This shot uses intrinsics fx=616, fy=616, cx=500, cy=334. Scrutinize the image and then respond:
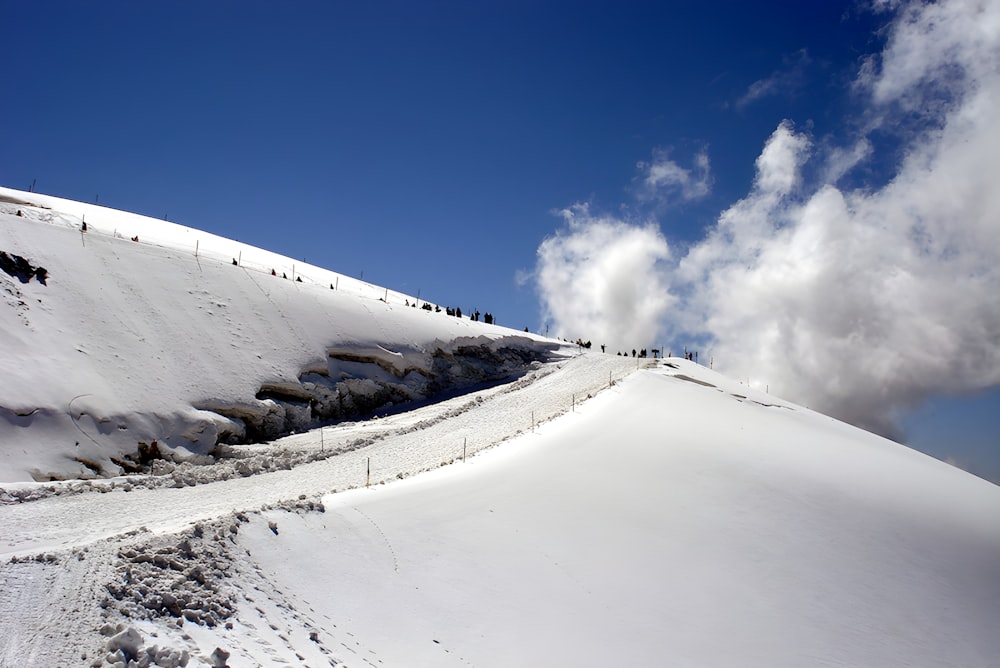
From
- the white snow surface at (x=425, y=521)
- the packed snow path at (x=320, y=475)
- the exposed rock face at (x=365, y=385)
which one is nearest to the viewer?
the white snow surface at (x=425, y=521)

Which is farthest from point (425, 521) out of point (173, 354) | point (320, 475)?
point (173, 354)

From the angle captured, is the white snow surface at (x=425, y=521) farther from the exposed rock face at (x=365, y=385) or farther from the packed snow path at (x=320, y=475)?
the exposed rock face at (x=365, y=385)

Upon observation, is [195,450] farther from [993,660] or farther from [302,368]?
[993,660]

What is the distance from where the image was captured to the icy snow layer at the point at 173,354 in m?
12.9

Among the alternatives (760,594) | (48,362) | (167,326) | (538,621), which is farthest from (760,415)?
(48,362)

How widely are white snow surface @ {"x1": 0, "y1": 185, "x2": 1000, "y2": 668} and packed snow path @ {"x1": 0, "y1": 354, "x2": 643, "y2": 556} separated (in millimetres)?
106

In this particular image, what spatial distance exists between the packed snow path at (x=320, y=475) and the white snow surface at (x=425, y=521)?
0.35 ft

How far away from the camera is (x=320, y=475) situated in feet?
47.4

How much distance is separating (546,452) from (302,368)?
9025 mm

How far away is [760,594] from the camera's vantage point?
10234 mm

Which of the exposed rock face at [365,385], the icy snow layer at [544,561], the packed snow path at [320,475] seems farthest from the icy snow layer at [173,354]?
the icy snow layer at [544,561]

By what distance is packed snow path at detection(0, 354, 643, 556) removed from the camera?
30.7ft

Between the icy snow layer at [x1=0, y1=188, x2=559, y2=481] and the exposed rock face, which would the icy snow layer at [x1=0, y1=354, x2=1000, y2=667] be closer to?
the icy snow layer at [x1=0, y1=188, x2=559, y2=481]

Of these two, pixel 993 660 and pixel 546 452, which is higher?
pixel 546 452
